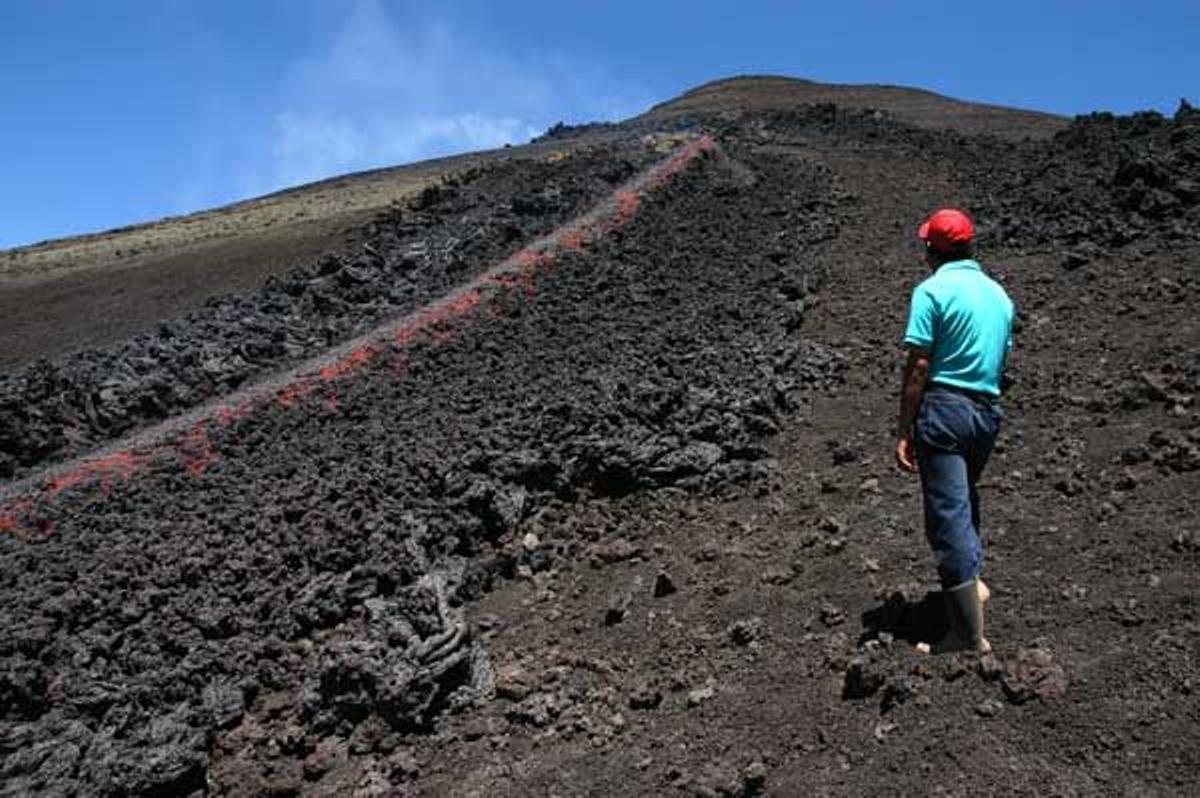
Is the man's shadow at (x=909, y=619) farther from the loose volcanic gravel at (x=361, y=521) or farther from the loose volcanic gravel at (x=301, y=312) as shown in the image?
the loose volcanic gravel at (x=301, y=312)

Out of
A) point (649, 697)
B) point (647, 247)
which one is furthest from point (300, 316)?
point (649, 697)

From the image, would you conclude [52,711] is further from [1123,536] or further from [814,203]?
[814,203]

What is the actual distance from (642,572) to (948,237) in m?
2.70

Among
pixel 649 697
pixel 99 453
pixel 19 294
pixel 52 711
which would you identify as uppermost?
pixel 19 294

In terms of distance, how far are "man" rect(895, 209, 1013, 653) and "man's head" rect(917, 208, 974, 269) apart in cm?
13

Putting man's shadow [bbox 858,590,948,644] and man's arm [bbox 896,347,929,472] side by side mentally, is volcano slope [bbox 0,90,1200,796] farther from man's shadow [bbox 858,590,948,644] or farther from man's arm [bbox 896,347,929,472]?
man's arm [bbox 896,347,929,472]

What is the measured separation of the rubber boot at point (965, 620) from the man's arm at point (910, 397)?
52 cm

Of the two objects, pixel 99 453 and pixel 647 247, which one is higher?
pixel 647 247

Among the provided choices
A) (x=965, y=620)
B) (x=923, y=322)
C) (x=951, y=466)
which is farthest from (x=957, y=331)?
(x=965, y=620)

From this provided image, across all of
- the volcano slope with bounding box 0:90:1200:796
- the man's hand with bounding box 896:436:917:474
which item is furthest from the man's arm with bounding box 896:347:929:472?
the volcano slope with bounding box 0:90:1200:796

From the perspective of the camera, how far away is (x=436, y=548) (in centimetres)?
633

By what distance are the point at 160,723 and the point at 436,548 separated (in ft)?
6.71

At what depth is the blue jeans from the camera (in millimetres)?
3893

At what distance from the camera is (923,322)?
399 cm
